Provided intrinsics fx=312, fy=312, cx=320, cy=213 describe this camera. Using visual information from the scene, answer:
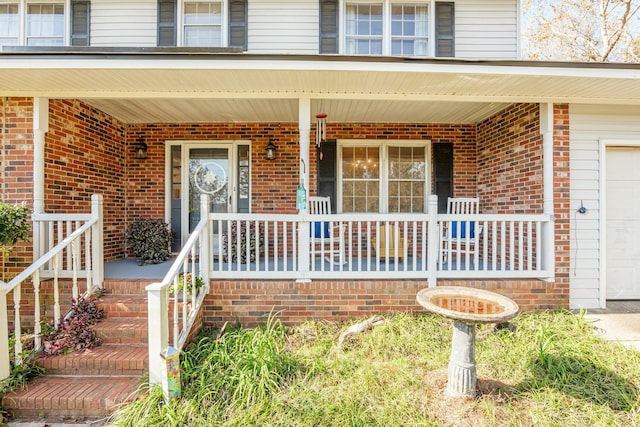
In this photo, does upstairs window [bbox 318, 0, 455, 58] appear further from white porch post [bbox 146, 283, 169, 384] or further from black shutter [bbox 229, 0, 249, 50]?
white porch post [bbox 146, 283, 169, 384]

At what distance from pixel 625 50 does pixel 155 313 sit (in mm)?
16093

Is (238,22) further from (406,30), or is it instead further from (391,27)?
(406,30)

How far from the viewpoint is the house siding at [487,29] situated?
5.38 m

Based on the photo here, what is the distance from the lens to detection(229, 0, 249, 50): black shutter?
527cm

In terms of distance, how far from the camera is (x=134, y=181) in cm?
588

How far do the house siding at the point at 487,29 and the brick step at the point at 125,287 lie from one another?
6.06 metres

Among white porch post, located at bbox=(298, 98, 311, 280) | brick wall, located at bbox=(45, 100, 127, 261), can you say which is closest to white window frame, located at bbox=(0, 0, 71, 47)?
brick wall, located at bbox=(45, 100, 127, 261)

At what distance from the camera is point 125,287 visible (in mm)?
3904

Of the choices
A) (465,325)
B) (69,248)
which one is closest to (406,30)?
(465,325)

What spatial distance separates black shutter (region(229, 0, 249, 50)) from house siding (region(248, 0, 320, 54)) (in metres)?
0.10

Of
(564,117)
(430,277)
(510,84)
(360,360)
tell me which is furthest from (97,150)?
(564,117)

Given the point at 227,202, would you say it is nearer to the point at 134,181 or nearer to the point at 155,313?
the point at 134,181

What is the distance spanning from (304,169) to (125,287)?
2.72 meters

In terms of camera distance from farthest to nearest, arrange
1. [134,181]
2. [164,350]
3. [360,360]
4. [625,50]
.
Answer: [625,50] < [134,181] < [360,360] < [164,350]
